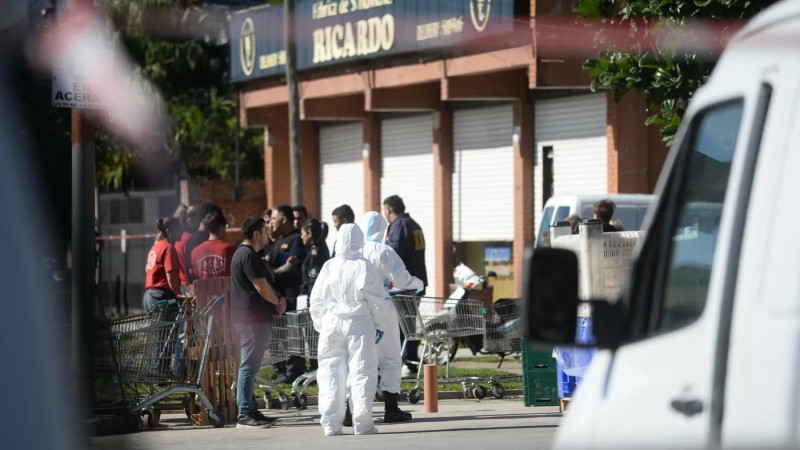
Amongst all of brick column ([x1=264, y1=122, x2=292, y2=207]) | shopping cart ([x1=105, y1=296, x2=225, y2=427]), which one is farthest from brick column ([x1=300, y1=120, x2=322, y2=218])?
shopping cart ([x1=105, y1=296, x2=225, y2=427])

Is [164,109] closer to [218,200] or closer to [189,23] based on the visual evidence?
[189,23]

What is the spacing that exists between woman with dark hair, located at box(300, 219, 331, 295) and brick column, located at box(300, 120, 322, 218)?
15.8 meters

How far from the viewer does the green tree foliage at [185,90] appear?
41844mm

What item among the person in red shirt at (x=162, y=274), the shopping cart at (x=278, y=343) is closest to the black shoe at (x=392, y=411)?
the shopping cart at (x=278, y=343)

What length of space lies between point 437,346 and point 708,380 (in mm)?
12605

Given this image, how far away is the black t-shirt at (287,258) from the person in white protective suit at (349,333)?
474cm

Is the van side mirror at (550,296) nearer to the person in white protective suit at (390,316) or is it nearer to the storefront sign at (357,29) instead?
the person in white protective suit at (390,316)

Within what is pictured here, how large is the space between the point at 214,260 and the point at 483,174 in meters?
13.5

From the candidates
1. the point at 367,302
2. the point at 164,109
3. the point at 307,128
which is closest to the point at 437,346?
the point at 367,302

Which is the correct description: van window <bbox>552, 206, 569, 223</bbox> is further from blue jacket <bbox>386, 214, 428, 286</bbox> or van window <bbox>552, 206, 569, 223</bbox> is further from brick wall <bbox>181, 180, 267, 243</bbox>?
brick wall <bbox>181, 180, 267, 243</bbox>

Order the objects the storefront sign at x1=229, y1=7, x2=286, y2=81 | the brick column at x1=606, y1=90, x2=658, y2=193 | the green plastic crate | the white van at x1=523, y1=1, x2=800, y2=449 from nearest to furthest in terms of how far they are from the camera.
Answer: the white van at x1=523, y1=1, x2=800, y2=449
the green plastic crate
the brick column at x1=606, y1=90, x2=658, y2=193
the storefront sign at x1=229, y1=7, x2=286, y2=81

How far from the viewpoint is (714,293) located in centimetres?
352

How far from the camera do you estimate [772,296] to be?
10.8 ft

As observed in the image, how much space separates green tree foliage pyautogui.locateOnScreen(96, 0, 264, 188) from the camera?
137 feet
